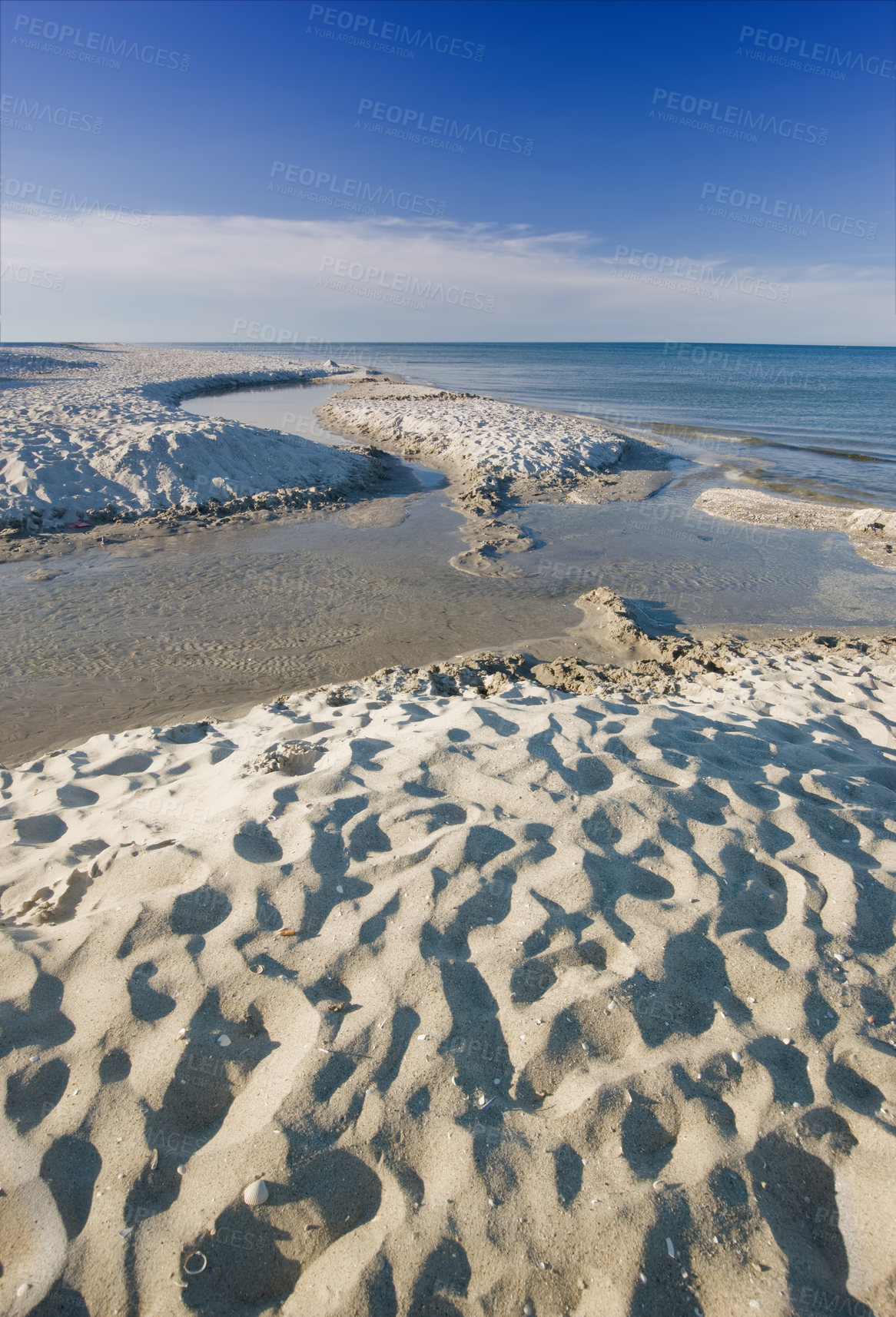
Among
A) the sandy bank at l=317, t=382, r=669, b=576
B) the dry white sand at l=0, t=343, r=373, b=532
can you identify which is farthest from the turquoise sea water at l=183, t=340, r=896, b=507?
the dry white sand at l=0, t=343, r=373, b=532

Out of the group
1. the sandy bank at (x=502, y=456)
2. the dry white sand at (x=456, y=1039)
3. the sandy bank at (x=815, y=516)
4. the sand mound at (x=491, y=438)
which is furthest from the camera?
the sand mound at (x=491, y=438)

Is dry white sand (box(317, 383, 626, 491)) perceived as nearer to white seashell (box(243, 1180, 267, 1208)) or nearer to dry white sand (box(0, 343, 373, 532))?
dry white sand (box(0, 343, 373, 532))

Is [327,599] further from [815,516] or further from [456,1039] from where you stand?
[815,516]

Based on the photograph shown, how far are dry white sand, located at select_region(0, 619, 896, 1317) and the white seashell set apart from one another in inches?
1.4

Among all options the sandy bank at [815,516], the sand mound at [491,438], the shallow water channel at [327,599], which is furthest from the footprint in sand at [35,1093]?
the sandy bank at [815,516]

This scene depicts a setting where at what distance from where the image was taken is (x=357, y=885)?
3.23 meters

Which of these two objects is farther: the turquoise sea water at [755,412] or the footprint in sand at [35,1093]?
the turquoise sea water at [755,412]

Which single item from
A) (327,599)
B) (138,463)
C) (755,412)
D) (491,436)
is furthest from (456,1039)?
(755,412)

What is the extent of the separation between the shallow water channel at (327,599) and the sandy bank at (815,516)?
0.51 m

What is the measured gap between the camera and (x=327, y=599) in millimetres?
9078

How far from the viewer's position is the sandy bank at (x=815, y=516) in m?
12.4

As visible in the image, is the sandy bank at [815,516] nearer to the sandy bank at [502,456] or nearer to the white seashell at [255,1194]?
the sandy bank at [502,456]

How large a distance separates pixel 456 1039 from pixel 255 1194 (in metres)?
0.85

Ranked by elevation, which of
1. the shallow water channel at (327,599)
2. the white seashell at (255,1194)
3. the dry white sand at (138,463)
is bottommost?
the shallow water channel at (327,599)
